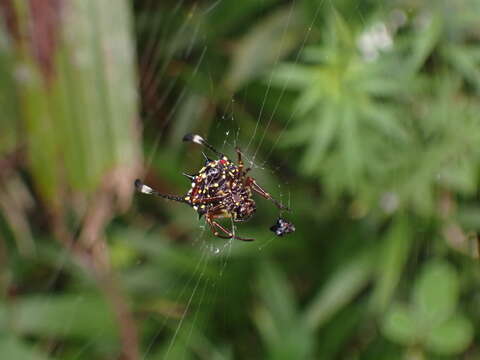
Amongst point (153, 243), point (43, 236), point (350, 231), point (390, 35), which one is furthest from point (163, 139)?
point (390, 35)

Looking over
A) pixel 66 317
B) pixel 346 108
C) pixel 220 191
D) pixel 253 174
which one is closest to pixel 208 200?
pixel 220 191

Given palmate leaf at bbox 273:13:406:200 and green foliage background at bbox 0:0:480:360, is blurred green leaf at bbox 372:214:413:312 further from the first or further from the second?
palmate leaf at bbox 273:13:406:200

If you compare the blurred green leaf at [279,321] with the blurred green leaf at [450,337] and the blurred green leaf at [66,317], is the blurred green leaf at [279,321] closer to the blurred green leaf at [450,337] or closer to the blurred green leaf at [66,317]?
the blurred green leaf at [450,337]

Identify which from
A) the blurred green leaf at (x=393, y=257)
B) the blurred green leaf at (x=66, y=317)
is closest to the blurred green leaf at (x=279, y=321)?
the blurred green leaf at (x=393, y=257)

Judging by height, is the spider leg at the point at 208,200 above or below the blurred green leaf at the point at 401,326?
above

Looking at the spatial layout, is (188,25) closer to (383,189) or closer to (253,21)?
(253,21)

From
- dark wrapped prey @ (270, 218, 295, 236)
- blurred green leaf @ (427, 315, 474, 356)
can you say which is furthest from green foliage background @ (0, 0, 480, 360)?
dark wrapped prey @ (270, 218, 295, 236)

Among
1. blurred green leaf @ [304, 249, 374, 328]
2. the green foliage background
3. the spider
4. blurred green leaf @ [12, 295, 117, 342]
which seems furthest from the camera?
blurred green leaf @ [12, 295, 117, 342]

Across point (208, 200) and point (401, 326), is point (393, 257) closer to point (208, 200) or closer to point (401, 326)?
point (401, 326)
